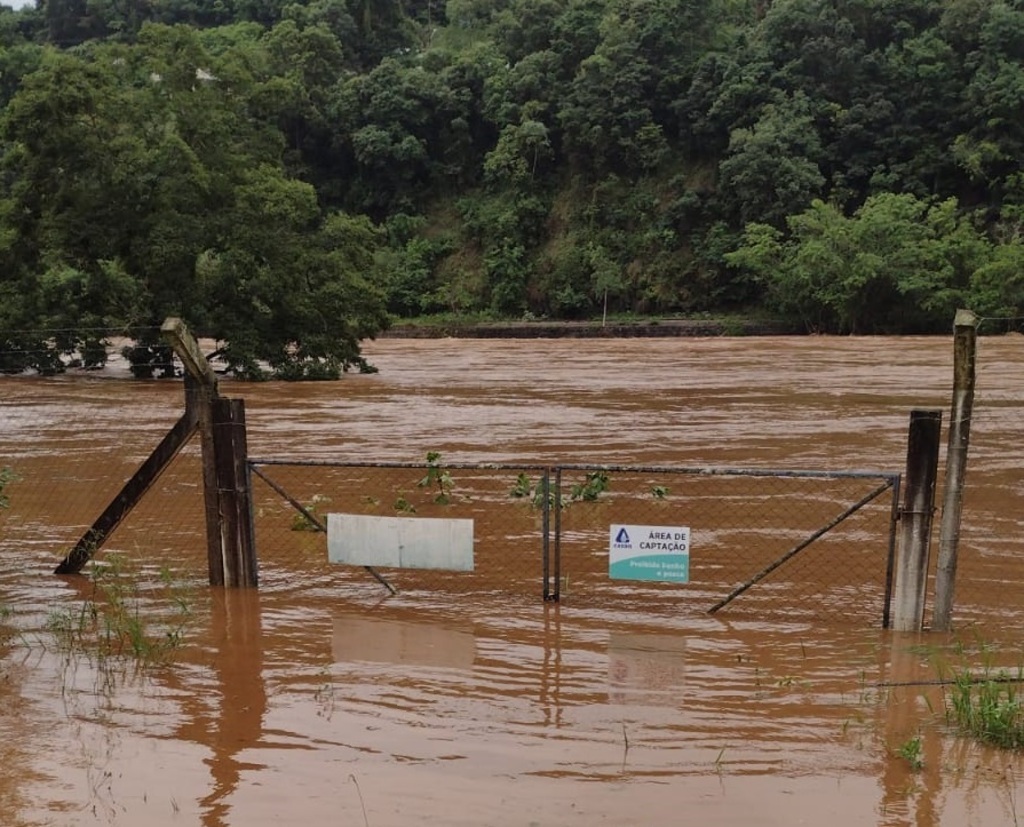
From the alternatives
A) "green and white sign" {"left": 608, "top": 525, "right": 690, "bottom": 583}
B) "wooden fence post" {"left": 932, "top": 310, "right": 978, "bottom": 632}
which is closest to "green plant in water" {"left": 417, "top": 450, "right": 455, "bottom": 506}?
"green and white sign" {"left": 608, "top": 525, "right": 690, "bottom": 583}

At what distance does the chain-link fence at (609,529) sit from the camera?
788 cm

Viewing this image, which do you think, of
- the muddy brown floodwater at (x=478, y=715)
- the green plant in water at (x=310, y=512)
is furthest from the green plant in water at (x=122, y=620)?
the green plant in water at (x=310, y=512)

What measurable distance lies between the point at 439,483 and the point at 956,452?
7.83 m

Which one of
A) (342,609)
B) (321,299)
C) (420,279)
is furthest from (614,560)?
(420,279)

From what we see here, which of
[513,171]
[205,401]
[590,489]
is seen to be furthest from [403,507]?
[513,171]

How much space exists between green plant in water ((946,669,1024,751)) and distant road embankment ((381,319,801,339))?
52495 millimetres

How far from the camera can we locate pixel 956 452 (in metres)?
6.33

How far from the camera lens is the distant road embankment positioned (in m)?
58.3

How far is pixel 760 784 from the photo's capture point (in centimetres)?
458

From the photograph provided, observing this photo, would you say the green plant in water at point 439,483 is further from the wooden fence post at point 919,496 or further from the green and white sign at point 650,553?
the wooden fence post at point 919,496

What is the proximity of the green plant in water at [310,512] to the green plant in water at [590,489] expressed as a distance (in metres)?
2.85

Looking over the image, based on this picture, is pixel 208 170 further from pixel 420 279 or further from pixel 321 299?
pixel 420 279

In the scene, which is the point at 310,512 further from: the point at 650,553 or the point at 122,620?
the point at 650,553

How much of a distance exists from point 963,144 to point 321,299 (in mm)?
42189
